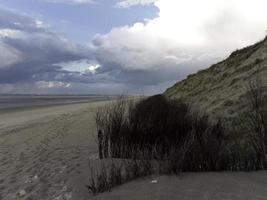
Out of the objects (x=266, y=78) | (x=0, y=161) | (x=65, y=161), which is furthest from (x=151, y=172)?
(x=266, y=78)

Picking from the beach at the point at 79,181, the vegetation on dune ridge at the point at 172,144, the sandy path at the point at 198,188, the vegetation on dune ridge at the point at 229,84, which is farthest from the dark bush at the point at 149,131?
the vegetation on dune ridge at the point at 229,84

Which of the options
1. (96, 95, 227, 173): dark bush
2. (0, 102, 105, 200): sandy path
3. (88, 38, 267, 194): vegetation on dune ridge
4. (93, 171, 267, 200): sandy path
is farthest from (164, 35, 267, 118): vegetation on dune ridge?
(93, 171, 267, 200): sandy path

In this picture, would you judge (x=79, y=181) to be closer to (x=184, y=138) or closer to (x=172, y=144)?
(x=172, y=144)

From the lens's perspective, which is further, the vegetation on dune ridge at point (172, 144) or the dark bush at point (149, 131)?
the dark bush at point (149, 131)

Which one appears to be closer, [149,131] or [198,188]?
[198,188]

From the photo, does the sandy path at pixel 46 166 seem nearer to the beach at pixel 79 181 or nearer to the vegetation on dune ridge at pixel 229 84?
the beach at pixel 79 181

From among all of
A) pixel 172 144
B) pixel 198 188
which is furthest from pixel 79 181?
pixel 198 188

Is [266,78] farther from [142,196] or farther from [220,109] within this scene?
[142,196]

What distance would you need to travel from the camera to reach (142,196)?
28.5 ft

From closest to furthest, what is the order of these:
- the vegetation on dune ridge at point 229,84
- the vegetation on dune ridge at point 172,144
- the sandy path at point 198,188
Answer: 1. the sandy path at point 198,188
2. the vegetation on dune ridge at point 172,144
3. the vegetation on dune ridge at point 229,84

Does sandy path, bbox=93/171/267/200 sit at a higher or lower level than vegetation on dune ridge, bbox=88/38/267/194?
lower

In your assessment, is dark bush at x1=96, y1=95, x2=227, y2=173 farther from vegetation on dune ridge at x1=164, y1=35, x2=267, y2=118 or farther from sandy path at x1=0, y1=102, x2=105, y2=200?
vegetation on dune ridge at x1=164, y1=35, x2=267, y2=118

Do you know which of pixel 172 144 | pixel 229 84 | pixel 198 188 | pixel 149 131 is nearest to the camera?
pixel 198 188

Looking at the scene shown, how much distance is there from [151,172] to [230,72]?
593 inches
